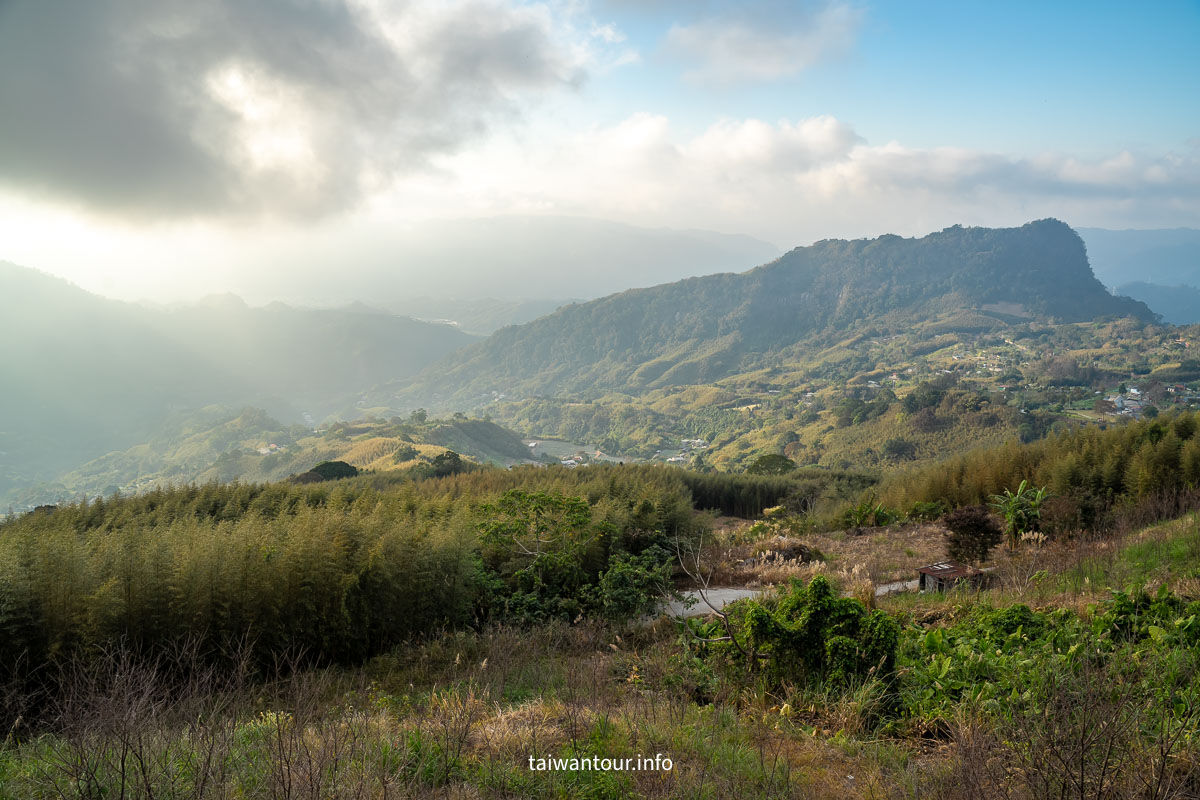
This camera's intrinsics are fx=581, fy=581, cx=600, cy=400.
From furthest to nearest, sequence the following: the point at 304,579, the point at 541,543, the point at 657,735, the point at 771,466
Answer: the point at 771,466, the point at 541,543, the point at 304,579, the point at 657,735

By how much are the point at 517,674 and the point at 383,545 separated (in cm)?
288

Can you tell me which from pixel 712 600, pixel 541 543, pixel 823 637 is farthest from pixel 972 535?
pixel 541 543

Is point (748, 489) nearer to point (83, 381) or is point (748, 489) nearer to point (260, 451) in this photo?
point (260, 451)

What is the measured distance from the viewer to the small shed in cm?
859

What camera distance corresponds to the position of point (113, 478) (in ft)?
329

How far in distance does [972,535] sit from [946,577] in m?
2.97

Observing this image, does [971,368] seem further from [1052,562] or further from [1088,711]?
[1088,711]

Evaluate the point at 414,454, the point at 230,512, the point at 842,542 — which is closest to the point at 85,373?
the point at 414,454

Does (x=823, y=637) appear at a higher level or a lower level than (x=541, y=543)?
higher

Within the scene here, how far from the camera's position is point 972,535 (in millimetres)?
11039

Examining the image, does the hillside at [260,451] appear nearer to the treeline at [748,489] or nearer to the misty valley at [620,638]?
the treeline at [748,489]

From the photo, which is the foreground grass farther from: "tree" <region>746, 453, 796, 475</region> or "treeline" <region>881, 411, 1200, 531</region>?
"tree" <region>746, 453, 796, 475</region>

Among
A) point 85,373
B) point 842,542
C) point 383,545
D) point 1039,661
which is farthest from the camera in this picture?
point 85,373

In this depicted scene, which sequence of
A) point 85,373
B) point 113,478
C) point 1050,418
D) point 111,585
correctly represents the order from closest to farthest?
point 111,585 < point 1050,418 < point 113,478 < point 85,373
